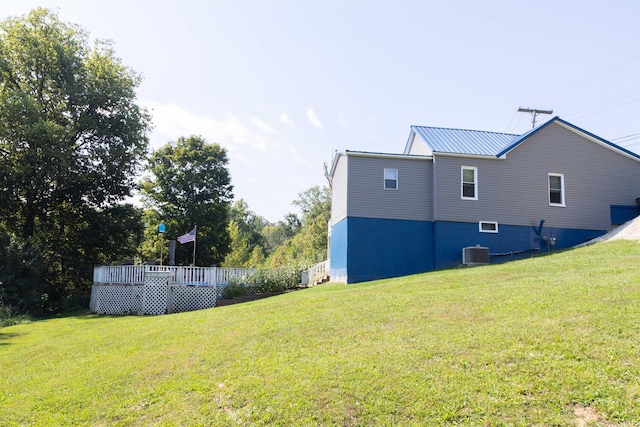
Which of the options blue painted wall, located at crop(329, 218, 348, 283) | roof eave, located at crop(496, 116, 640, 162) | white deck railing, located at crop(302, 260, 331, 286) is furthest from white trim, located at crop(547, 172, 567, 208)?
white deck railing, located at crop(302, 260, 331, 286)

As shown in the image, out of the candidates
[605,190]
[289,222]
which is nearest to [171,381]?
[605,190]

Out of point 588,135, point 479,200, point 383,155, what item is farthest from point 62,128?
point 588,135

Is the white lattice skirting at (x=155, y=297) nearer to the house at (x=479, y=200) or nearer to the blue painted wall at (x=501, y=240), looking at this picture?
the house at (x=479, y=200)

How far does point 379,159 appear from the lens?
58.8 ft

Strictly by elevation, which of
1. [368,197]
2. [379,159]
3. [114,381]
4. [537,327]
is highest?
[379,159]

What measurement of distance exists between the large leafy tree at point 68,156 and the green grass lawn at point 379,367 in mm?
15230

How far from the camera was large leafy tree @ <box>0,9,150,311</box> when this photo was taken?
72.9 feet

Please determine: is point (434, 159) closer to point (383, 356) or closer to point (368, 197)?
point (368, 197)

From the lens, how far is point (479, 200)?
1800cm

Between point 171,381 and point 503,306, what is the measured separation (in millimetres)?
5271

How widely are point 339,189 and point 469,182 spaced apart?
5.32 metres

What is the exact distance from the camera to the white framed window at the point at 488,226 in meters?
17.9

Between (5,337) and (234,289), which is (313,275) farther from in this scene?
(5,337)

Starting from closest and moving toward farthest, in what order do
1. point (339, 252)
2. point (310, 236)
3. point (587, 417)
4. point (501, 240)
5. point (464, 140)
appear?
1. point (587, 417)
2. point (501, 240)
3. point (339, 252)
4. point (464, 140)
5. point (310, 236)
